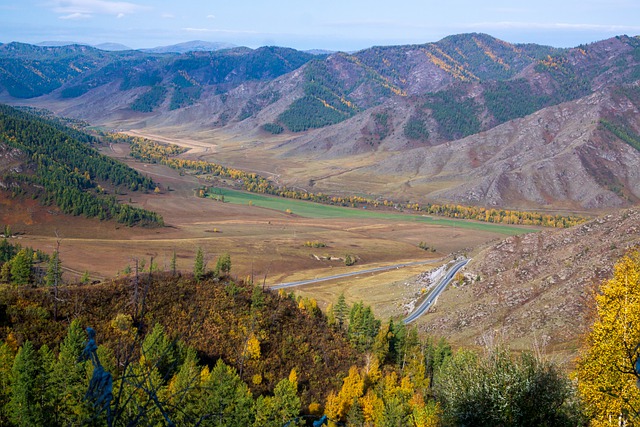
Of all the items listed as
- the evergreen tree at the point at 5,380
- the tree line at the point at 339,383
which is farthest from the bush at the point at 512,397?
the evergreen tree at the point at 5,380

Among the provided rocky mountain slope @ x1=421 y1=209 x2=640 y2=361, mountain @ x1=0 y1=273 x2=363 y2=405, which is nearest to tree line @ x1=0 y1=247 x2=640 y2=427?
mountain @ x1=0 y1=273 x2=363 y2=405

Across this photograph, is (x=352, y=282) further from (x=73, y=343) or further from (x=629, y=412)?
(x=629, y=412)

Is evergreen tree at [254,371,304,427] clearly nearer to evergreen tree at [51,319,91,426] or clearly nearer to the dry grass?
evergreen tree at [51,319,91,426]

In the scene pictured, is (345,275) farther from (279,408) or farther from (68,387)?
(68,387)

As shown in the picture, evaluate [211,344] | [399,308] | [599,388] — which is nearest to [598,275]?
[399,308]

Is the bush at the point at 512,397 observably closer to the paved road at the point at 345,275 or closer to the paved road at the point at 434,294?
the paved road at the point at 434,294

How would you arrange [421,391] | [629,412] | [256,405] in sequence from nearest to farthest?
1. [629,412]
2. [256,405]
3. [421,391]

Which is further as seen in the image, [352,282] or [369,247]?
[369,247]

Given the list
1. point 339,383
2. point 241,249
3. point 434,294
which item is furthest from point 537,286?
point 241,249

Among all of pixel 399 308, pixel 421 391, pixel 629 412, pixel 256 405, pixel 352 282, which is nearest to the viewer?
pixel 629 412

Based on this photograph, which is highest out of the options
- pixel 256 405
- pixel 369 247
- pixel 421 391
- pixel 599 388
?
pixel 599 388
